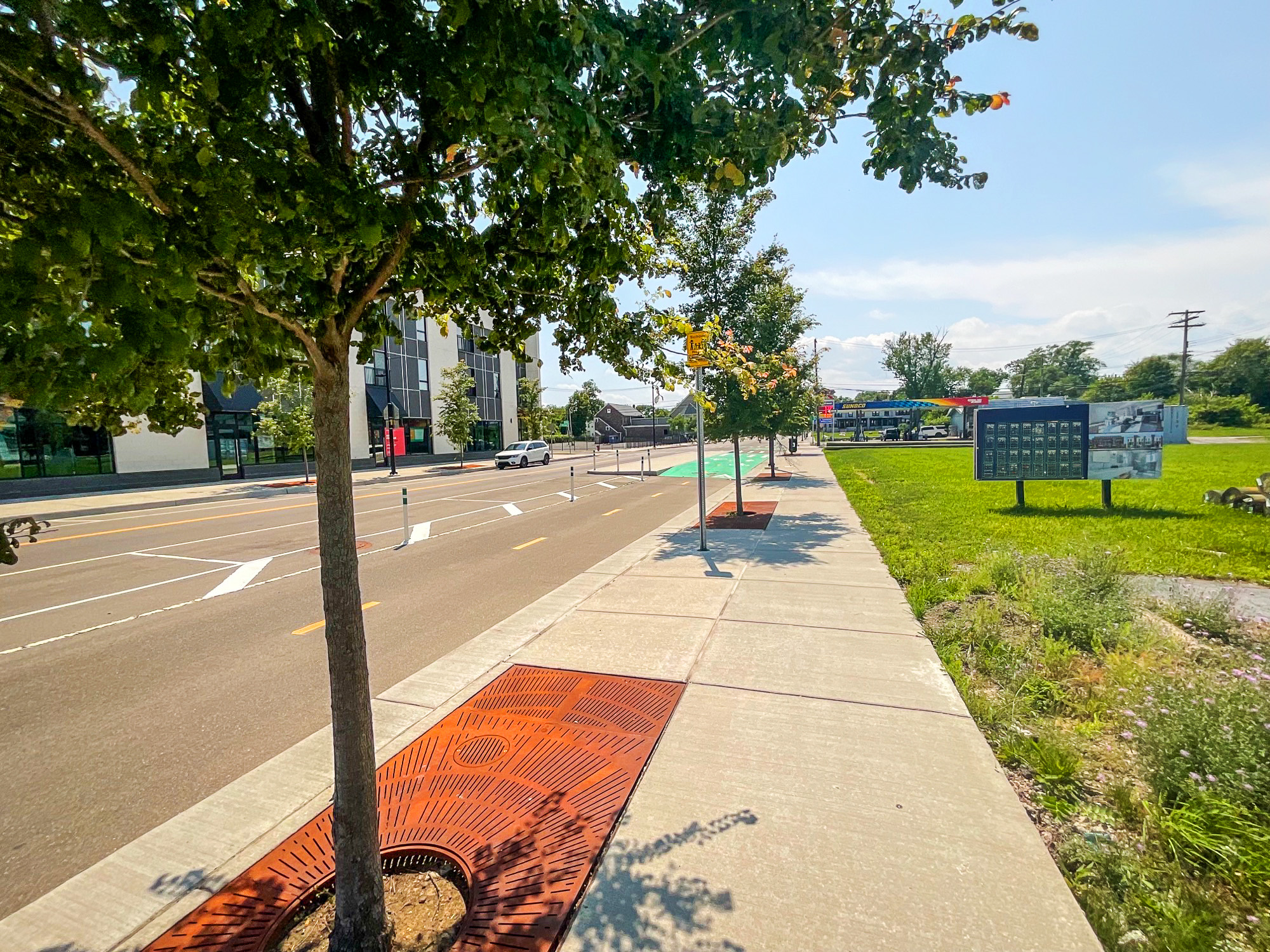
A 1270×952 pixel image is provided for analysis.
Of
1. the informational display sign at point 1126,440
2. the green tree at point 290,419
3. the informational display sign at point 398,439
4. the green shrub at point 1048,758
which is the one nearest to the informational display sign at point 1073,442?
the informational display sign at point 1126,440

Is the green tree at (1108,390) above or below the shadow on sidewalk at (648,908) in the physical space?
above

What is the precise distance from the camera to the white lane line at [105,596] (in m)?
7.23

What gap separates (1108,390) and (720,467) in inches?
3730

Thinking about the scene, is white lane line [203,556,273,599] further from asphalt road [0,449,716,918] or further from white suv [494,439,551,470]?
white suv [494,439,551,470]

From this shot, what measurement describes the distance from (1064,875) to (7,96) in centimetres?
447

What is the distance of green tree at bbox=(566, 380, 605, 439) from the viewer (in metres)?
92.4

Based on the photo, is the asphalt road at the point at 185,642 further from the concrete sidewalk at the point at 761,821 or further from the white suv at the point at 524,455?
the white suv at the point at 524,455

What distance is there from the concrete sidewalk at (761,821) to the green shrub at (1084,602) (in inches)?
45.2

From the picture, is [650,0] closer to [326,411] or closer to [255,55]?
[255,55]

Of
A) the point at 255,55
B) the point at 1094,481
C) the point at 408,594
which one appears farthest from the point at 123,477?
the point at 1094,481

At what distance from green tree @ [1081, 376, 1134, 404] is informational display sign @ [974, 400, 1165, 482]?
314ft

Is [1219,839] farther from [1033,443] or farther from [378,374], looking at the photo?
[378,374]

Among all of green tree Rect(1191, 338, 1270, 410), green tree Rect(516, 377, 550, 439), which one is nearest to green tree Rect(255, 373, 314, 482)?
green tree Rect(516, 377, 550, 439)

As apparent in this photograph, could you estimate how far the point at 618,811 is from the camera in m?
3.07
